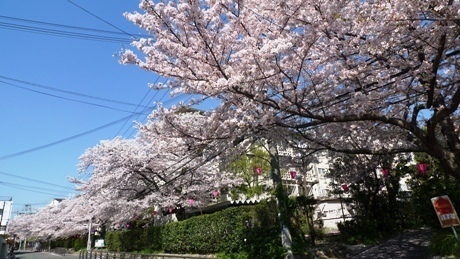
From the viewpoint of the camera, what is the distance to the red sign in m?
7.53

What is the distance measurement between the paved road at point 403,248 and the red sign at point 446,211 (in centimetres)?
201

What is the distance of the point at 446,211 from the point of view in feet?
25.2

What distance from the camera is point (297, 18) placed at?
21.1 ft

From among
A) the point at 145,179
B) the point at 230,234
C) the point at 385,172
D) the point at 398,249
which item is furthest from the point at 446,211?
the point at 145,179

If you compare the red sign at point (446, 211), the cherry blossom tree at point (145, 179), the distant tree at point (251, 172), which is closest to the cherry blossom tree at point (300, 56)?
the red sign at point (446, 211)

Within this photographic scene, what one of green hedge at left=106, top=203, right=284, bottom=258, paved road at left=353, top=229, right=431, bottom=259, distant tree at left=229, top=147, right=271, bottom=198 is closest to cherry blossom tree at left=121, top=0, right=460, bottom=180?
paved road at left=353, top=229, right=431, bottom=259

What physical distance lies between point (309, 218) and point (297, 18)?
8.76m

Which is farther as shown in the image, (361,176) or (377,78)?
(361,176)

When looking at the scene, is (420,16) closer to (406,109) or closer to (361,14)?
(361,14)

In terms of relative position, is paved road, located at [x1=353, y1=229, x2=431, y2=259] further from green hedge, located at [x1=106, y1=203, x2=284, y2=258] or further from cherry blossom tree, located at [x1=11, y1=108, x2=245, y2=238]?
cherry blossom tree, located at [x1=11, y1=108, x2=245, y2=238]

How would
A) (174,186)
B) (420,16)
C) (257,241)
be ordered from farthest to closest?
(174,186) < (257,241) < (420,16)

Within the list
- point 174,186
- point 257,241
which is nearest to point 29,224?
point 174,186

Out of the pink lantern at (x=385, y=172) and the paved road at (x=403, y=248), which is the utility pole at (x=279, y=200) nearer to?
the paved road at (x=403, y=248)

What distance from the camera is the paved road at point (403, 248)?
10078 mm
